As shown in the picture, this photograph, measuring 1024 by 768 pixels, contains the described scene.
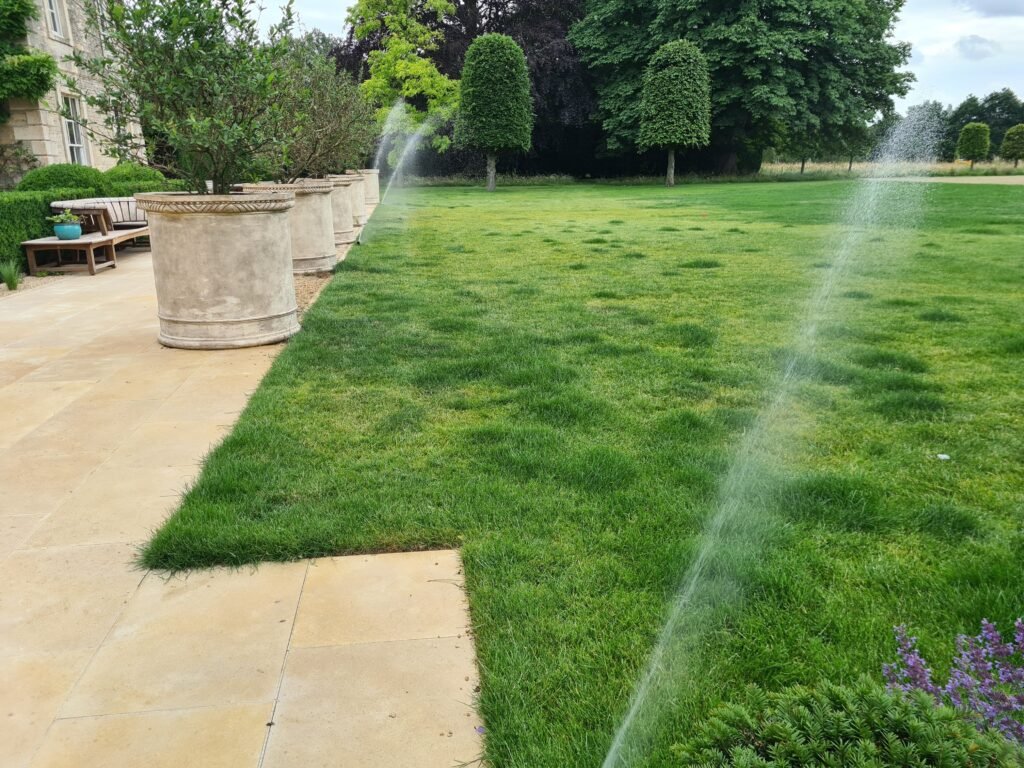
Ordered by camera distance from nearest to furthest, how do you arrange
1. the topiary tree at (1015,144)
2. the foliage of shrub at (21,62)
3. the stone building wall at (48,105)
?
the foliage of shrub at (21,62)
the stone building wall at (48,105)
the topiary tree at (1015,144)

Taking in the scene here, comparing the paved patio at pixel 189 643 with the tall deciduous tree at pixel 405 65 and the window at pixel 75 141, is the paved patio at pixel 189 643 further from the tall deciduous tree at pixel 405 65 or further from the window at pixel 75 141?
the tall deciduous tree at pixel 405 65

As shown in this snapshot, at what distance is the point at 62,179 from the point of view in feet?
40.5

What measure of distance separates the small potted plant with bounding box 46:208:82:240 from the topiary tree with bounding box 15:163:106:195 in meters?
2.78

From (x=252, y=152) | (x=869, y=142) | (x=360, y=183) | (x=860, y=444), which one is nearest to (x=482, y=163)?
(x=869, y=142)

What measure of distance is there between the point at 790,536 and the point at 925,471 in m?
1.01

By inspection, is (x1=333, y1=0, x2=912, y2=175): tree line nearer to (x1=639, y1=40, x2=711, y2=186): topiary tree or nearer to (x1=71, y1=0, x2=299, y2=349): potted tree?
(x1=639, y1=40, x2=711, y2=186): topiary tree

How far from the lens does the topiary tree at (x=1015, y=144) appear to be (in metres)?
39.7

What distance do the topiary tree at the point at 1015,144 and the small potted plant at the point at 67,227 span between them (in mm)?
A: 44609

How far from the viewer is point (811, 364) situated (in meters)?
4.99

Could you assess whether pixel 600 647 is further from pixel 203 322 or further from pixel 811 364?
pixel 203 322

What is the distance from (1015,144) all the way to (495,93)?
2984 centimetres

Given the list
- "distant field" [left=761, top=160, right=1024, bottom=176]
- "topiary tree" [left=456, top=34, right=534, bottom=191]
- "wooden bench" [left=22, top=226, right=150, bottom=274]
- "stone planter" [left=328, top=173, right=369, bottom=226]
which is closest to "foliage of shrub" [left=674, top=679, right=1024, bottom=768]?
"wooden bench" [left=22, top=226, right=150, bottom=274]

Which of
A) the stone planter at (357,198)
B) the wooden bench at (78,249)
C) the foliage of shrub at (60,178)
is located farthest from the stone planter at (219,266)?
the foliage of shrub at (60,178)

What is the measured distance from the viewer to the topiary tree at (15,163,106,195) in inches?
475
